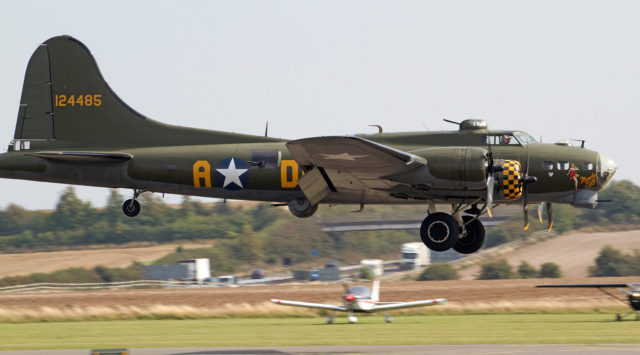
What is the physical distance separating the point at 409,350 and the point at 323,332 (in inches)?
391

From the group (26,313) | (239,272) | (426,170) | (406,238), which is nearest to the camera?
(426,170)

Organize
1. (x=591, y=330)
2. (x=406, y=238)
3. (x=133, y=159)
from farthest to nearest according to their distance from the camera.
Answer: (x=406, y=238), (x=591, y=330), (x=133, y=159)

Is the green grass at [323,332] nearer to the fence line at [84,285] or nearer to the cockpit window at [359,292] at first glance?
the cockpit window at [359,292]

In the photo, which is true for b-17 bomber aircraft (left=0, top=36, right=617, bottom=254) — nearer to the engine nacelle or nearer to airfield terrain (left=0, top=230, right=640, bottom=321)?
the engine nacelle

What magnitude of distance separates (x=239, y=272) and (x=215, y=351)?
52670 millimetres

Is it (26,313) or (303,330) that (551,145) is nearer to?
(303,330)

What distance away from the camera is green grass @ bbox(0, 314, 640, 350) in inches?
1438

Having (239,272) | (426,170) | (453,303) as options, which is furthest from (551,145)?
(239,272)

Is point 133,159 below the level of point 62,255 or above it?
above

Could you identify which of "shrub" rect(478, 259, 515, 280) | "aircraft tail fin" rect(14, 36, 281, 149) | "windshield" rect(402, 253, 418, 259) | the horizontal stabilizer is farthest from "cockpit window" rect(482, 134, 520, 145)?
"windshield" rect(402, 253, 418, 259)

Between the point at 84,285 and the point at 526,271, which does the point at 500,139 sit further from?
the point at 526,271

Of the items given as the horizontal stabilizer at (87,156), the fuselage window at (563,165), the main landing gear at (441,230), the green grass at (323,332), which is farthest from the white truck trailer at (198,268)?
the fuselage window at (563,165)

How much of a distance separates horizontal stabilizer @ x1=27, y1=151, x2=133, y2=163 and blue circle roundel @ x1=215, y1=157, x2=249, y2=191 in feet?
10.6

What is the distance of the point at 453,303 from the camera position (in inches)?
2185
